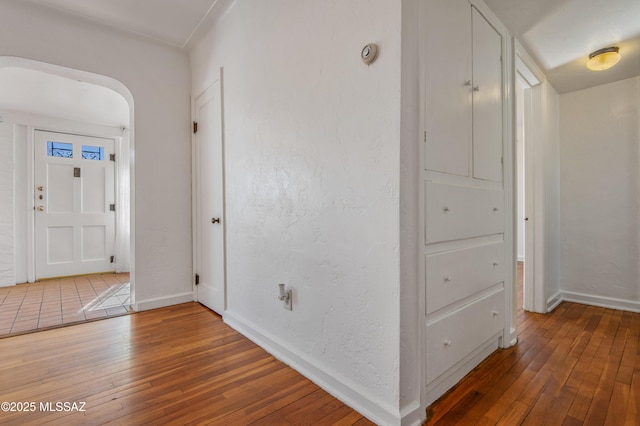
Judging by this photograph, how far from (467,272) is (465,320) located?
0.87 feet

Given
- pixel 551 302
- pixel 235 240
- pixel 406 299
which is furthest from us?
pixel 551 302

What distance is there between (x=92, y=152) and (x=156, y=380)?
4216mm

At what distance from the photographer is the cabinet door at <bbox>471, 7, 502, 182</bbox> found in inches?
68.7

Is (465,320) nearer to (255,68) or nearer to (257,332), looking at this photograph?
(257,332)

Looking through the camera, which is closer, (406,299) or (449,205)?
(406,299)

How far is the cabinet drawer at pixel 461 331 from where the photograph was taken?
1.40m

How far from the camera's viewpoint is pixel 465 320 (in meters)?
1.62

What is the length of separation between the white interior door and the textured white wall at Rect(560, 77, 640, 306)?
3616 millimetres

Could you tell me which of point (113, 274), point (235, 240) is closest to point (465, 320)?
point (235, 240)

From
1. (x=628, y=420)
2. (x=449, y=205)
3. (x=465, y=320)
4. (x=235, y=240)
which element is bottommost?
(x=628, y=420)

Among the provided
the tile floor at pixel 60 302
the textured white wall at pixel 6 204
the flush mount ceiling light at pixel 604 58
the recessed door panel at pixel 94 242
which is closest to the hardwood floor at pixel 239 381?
the tile floor at pixel 60 302

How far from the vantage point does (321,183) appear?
1574mm

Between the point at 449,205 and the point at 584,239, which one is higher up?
the point at 449,205

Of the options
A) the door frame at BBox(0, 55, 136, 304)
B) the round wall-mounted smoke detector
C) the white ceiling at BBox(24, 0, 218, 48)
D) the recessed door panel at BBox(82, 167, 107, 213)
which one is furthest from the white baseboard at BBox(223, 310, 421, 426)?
the recessed door panel at BBox(82, 167, 107, 213)
